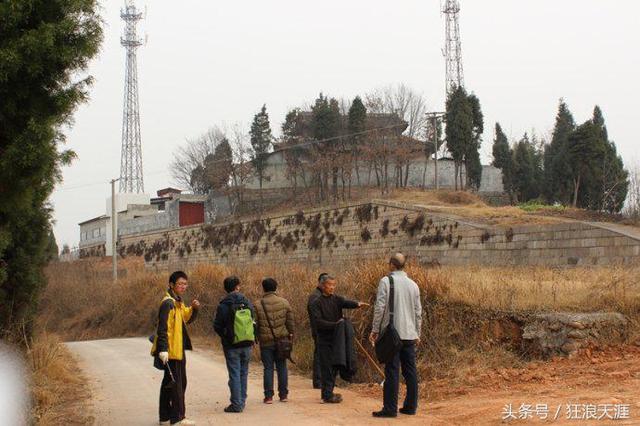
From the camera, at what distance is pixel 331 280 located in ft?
29.5

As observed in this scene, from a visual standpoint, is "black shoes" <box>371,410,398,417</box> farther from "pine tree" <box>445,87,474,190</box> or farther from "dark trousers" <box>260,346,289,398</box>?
"pine tree" <box>445,87,474,190</box>

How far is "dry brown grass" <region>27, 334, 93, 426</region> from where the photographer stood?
8.68 m

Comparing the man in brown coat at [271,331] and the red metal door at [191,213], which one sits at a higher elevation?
the red metal door at [191,213]

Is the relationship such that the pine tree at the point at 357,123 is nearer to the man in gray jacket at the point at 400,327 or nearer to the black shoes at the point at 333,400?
the black shoes at the point at 333,400

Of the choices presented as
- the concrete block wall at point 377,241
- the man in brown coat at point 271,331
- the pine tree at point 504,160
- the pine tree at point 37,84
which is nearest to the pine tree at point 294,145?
the concrete block wall at point 377,241

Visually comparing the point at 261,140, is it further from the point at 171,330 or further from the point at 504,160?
the point at 171,330

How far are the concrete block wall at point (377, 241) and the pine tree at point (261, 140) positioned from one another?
277 inches

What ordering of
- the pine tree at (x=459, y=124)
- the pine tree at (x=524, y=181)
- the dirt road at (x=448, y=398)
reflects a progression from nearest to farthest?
the dirt road at (x=448, y=398)
the pine tree at (x=459, y=124)
the pine tree at (x=524, y=181)

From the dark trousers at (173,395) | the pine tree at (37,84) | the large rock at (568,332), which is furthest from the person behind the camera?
the large rock at (568,332)

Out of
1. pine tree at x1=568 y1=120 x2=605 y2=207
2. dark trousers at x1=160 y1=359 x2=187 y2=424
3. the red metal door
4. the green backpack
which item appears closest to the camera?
dark trousers at x1=160 y1=359 x2=187 y2=424

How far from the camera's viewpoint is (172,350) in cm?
765

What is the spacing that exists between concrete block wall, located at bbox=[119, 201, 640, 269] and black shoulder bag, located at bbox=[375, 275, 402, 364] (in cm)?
849

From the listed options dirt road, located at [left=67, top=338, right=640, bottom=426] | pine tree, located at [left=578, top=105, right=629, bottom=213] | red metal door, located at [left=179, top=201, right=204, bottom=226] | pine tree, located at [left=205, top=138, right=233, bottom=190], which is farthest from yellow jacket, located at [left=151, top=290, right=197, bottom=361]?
red metal door, located at [left=179, top=201, right=204, bottom=226]

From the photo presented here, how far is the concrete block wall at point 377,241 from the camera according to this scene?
20.9m
